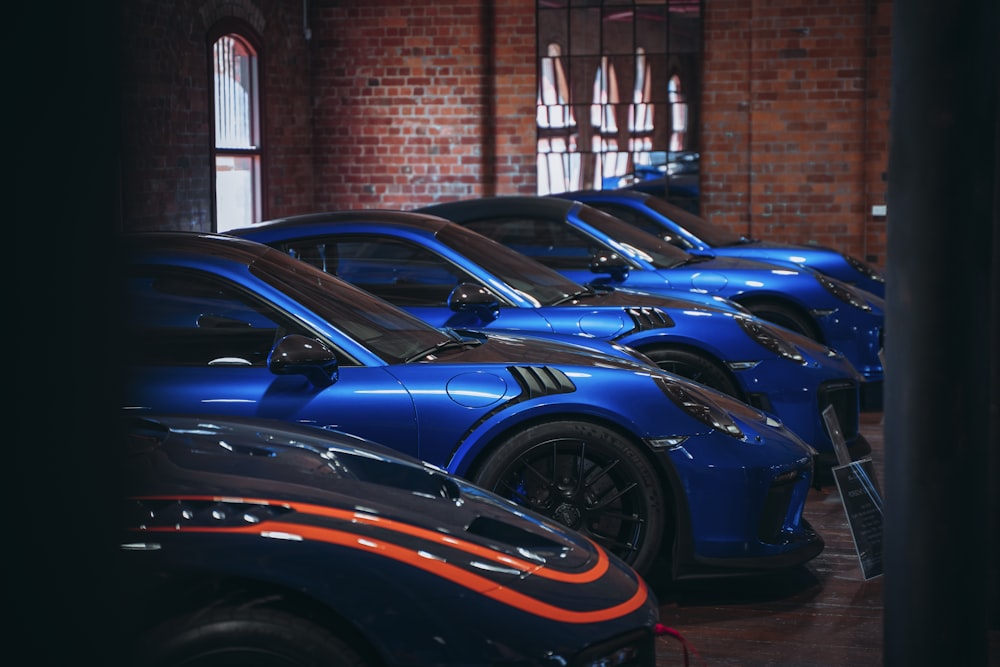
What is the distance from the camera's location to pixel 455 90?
51.3 feet

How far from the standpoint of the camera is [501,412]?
14.8ft

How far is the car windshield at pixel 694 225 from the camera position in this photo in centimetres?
1058

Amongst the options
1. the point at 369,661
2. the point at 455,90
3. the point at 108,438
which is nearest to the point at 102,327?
the point at 108,438

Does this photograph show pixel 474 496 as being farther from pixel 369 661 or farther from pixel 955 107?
pixel 955 107

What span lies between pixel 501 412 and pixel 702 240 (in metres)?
6.35

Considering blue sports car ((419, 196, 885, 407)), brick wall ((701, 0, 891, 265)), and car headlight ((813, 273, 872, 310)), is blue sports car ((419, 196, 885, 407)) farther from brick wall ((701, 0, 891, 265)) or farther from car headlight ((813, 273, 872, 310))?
brick wall ((701, 0, 891, 265))

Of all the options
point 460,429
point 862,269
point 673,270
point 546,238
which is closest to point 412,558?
point 460,429

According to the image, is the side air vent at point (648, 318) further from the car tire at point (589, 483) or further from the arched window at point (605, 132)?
the arched window at point (605, 132)

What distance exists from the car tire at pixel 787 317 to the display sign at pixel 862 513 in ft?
12.4

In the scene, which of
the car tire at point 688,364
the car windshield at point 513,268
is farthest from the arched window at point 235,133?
the car tire at point 688,364

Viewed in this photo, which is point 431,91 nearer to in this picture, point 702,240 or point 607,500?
point 702,240

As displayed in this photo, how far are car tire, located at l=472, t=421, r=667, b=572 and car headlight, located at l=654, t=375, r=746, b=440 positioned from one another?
26 cm

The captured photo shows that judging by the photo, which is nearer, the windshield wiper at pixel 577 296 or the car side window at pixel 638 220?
the windshield wiper at pixel 577 296

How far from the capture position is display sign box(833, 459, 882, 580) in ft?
16.1
